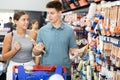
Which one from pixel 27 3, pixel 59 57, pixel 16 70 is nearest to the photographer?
pixel 16 70

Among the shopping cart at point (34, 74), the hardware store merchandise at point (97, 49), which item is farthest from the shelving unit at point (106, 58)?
the shopping cart at point (34, 74)

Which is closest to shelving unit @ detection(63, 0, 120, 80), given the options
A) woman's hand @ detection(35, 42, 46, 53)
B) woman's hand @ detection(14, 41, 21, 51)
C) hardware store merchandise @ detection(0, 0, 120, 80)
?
hardware store merchandise @ detection(0, 0, 120, 80)

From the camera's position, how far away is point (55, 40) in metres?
3.40

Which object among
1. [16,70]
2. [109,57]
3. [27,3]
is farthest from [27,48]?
[27,3]

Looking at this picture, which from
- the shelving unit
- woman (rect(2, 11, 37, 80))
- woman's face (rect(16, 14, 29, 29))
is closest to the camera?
the shelving unit

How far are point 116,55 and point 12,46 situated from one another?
1379 mm

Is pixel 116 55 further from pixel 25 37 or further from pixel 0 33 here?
pixel 0 33

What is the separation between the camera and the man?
3.38 metres

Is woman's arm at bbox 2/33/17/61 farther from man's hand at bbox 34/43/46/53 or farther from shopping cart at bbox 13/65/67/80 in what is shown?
shopping cart at bbox 13/65/67/80

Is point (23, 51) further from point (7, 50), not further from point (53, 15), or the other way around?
point (53, 15)

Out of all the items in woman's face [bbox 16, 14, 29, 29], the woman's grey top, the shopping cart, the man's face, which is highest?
the man's face

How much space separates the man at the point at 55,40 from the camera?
11.1 feet

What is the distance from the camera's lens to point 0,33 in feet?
19.1

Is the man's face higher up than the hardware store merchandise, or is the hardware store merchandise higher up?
the man's face
